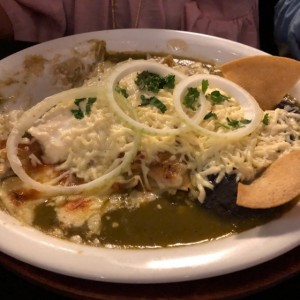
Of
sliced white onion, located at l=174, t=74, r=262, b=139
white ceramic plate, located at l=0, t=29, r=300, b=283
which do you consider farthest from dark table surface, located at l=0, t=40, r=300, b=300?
sliced white onion, located at l=174, t=74, r=262, b=139

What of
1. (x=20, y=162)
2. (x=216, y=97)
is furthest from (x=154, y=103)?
(x=20, y=162)

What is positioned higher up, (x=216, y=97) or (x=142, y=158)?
(x=216, y=97)

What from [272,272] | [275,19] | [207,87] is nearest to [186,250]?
[272,272]

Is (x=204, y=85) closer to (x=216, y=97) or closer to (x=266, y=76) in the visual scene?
(x=216, y=97)

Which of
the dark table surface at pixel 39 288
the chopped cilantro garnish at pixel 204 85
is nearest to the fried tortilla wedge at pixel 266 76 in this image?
the chopped cilantro garnish at pixel 204 85

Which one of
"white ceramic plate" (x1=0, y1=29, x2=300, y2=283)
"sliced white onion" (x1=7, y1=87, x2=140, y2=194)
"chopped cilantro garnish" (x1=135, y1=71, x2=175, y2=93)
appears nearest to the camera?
"white ceramic plate" (x1=0, y1=29, x2=300, y2=283)

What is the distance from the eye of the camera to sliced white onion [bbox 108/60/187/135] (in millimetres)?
1576

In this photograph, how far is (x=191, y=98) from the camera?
5.52 ft

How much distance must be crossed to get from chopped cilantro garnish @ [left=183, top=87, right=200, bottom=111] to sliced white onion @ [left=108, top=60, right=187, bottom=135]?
10 cm

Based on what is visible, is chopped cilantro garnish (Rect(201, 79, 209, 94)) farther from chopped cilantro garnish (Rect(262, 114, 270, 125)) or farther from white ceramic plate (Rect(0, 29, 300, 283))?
white ceramic plate (Rect(0, 29, 300, 283))

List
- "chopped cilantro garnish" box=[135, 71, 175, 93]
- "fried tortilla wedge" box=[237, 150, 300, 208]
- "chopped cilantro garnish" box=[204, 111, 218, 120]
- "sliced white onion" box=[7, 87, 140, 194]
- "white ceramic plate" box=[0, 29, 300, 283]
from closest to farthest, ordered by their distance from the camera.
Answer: "white ceramic plate" box=[0, 29, 300, 283] → "fried tortilla wedge" box=[237, 150, 300, 208] → "sliced white onion" box=[7, 87, 140, 194] → "chopped cilantro garnish" box=[204, 111, 218, 120] → "chopped cilantro garnish" box=[135, 71, 175, 93]

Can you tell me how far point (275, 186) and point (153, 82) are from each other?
0.59m

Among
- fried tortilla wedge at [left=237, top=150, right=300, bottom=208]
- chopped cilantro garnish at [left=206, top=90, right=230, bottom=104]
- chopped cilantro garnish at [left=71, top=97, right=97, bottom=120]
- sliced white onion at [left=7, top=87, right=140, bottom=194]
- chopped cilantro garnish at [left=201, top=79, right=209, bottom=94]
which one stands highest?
chopped cilantro garnish at [left=201, top=79, right=209, bottom=94]

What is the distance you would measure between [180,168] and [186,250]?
12.3 inches
